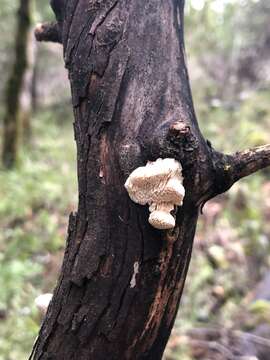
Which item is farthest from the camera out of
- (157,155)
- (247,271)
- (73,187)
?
(73,187)

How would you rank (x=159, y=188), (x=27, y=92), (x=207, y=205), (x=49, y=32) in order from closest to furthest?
1. (x=159, y=188)
2. (x=49, y=32)
3. (x=207, y=205)
4. (x=27, y=92)

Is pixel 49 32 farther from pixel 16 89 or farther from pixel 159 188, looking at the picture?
pixel 16 89

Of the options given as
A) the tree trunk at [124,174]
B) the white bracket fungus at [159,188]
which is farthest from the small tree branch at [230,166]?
the white bracket fungus at [159,188]

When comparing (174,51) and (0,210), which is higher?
(0,210)

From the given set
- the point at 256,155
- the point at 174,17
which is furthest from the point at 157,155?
the point at 174,17

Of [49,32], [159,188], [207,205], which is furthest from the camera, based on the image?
[207,205]

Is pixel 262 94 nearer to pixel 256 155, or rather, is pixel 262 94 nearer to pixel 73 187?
pixel 73 187

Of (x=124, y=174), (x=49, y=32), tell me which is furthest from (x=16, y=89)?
(x=124, y=174)
